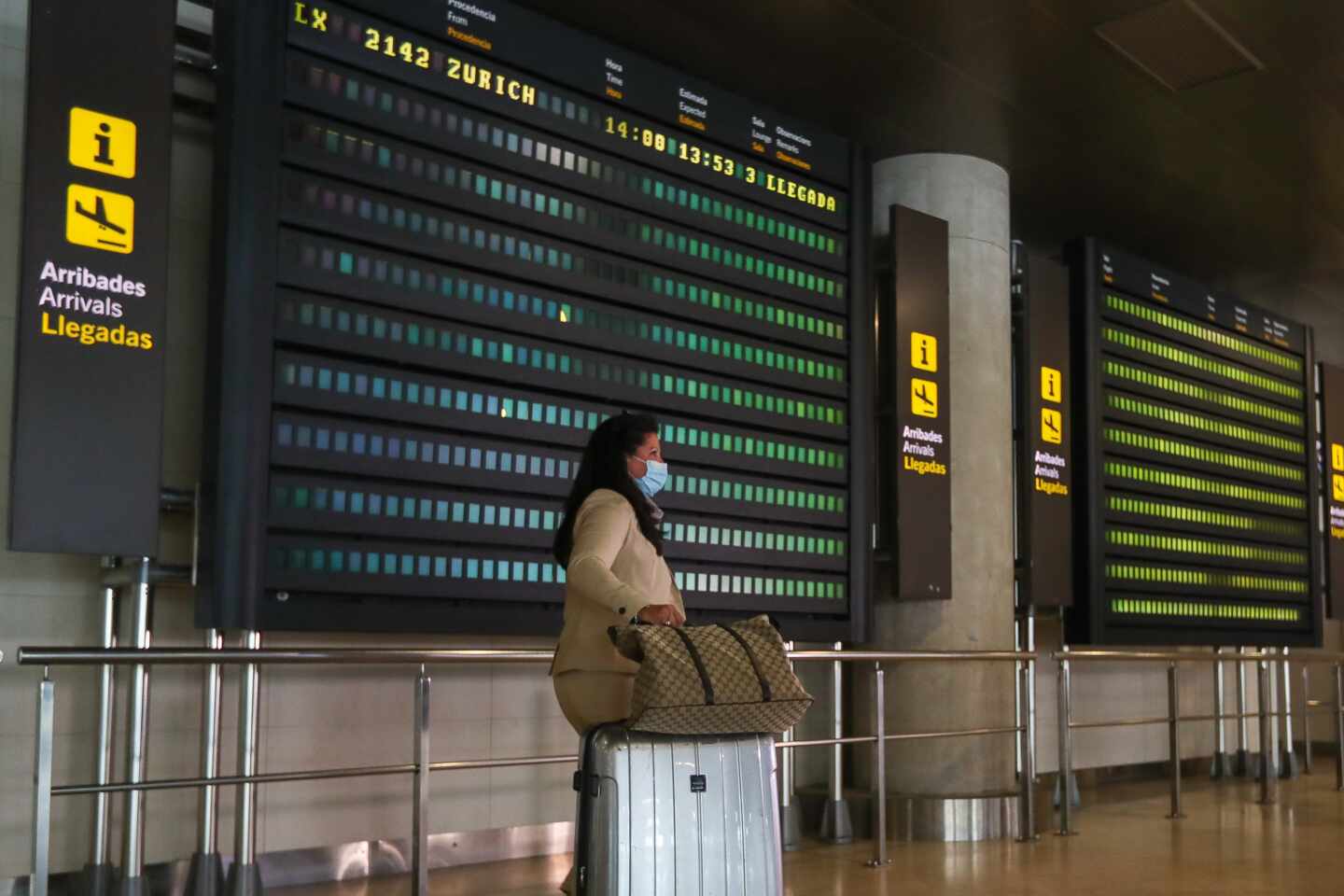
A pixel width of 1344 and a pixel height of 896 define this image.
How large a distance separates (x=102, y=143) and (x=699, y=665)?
267 cm

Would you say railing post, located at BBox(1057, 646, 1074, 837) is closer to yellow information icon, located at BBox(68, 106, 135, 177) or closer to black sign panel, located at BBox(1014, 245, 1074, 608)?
Answer: black sign panel, located at BBox(1014, 245, 1074, 608)

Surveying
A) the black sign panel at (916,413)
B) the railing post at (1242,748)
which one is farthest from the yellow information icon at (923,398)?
the railing post at (1242,748)

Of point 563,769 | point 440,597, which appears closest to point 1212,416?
point 563,769

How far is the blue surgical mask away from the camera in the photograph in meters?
4.03

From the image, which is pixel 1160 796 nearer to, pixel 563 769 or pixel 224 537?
pixel 563 769

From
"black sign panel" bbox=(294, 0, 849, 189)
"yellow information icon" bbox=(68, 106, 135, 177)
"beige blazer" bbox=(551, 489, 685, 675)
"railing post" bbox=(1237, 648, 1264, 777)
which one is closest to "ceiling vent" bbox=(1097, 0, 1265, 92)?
"black sign panel" bbox=(294, 0, 849, 189)

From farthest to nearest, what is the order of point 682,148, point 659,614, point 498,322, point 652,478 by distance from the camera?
1. point 682,148
2. point 498,322
3. point 652,478
4. point 659,614

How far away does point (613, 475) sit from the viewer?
3898 millimetres

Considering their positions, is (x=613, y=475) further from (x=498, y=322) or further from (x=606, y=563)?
(x=498, y=322)

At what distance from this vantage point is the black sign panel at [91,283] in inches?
170

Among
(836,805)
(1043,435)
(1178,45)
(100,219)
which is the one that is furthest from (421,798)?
(1043,435)

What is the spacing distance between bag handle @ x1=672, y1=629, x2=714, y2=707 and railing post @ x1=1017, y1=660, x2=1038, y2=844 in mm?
4144

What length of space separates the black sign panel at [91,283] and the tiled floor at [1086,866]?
190 cm

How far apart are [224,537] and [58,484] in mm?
583
